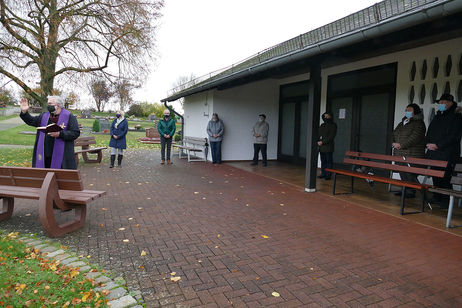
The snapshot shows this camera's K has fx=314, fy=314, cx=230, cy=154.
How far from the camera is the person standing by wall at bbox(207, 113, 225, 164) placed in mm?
11352

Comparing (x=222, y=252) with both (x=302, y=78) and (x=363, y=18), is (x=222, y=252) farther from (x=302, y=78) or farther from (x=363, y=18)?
(x=302, y=78)

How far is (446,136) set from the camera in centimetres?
554

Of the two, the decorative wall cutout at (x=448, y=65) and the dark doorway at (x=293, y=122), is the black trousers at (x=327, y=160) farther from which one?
the decorative wall cutout at (x=448, y=65)

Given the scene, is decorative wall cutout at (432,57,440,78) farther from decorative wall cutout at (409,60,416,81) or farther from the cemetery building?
decorative wall cutout at (409,60,416,81)

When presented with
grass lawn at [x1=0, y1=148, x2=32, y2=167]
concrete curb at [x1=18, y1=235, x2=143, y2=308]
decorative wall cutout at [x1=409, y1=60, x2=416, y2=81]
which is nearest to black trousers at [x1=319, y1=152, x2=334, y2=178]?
decorative wall cutout at [x1=409, y1=60, x2=416, y2=81]

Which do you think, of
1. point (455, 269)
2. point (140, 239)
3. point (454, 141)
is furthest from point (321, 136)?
point (140, 239)

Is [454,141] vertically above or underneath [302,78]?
underneath

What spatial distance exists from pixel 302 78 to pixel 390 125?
3964mm

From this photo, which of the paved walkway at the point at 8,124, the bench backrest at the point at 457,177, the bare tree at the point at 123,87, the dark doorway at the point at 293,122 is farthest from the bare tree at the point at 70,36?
the paved walkway at the point at 8,124

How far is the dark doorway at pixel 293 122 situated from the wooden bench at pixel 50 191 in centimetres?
842

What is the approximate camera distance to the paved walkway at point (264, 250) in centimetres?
271

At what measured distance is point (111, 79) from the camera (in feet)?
40.5

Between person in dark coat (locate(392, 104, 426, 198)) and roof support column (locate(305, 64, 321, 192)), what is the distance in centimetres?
159

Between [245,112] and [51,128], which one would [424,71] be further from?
[51,128]
